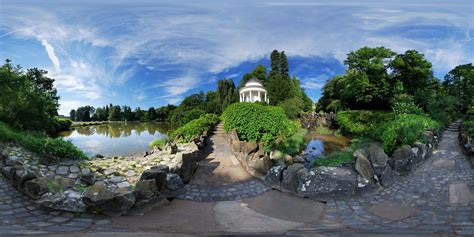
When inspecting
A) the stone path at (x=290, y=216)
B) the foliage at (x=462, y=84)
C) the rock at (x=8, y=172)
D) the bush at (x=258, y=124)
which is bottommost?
the stone path at (x=290, y=216)

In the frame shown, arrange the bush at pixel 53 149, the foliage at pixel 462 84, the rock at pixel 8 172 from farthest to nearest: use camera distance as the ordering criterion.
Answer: the foliage at pixel 462 84
the bush at pixel 53 149
the rock at pixel 8 172

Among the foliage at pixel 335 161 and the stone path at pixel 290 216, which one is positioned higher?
the foliage at pixel 335 161

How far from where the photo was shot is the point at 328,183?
15.2 ft

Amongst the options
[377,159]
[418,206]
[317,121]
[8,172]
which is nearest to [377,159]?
[377,159]

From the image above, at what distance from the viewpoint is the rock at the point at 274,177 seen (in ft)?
17.0

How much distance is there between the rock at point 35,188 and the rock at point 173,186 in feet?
6.40

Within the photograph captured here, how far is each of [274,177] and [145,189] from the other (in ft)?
8.05

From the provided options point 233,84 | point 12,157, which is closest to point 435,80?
point 233,84

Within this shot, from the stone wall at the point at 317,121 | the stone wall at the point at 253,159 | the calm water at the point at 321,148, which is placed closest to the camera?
the stone wall at the point at 253,159

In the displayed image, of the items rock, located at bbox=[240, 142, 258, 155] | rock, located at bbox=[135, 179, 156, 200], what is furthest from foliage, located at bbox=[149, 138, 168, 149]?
rock, located at bbox=[135, 179, 156, 200]

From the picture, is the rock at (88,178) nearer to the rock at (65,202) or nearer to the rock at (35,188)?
the rock at (35,188)


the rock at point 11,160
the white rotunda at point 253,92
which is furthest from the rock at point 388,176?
the white rotunda at point 253,92

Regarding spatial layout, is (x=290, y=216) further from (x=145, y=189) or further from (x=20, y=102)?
(x=20, y=102)

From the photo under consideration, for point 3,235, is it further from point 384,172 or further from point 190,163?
point 384,172
